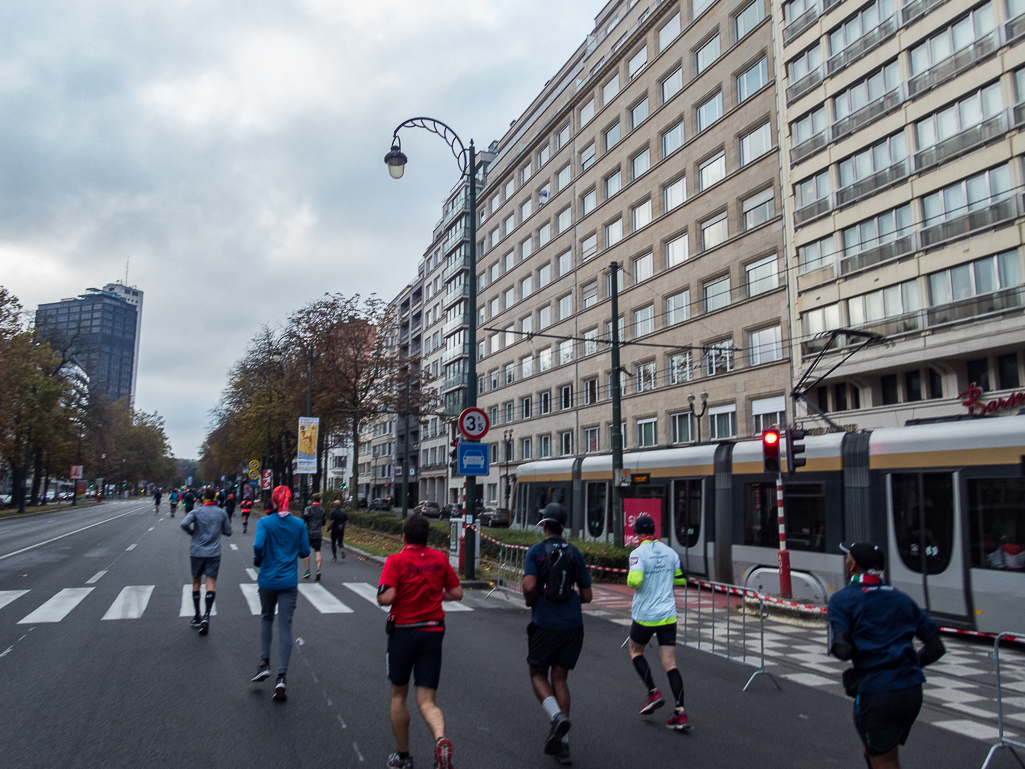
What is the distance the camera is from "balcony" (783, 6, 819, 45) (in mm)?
29672

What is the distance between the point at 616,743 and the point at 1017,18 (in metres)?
25.6

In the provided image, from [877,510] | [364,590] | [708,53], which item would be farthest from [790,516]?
[708,53]

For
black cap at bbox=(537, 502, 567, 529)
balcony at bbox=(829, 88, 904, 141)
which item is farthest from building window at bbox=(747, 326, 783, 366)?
black cap at bbox=(537, 502, 567, 529)

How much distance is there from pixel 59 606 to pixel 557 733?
991cm

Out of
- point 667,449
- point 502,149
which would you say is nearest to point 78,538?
point 667,449

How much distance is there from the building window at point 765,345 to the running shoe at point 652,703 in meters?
25.6

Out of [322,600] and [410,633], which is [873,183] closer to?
[322,600]

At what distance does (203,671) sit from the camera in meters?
7.57

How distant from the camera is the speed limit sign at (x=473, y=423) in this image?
15.3m

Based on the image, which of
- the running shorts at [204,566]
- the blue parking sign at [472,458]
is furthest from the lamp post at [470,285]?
the running shorts at [204,566]

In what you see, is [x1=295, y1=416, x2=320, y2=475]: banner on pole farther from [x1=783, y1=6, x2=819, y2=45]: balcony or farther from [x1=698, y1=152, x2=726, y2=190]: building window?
[x1=783, y1=6, x2=819, y2=45]: balcony

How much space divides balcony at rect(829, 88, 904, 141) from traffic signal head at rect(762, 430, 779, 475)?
17915 millimetres

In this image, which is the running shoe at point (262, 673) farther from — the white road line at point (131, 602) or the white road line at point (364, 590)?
the white road line at point (364, 590)

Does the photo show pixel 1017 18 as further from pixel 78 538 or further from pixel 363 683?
pixel 78 538
